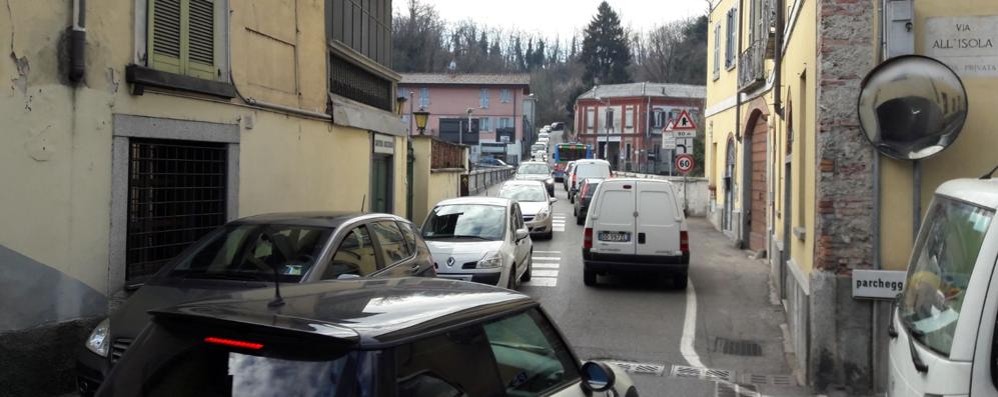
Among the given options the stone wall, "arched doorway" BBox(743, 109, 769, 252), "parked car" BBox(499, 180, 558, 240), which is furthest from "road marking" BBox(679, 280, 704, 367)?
"parked car" BBox(499, 180, 558, 240)

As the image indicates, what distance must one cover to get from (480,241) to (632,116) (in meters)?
63.6

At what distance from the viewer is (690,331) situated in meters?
10.6

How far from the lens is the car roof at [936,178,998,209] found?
137 inches

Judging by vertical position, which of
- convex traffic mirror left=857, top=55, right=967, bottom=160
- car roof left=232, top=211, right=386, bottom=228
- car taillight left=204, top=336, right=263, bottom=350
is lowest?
car taillight left=204, top=336, right=263, bottom=350

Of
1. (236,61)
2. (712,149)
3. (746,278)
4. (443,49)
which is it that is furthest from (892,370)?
(443,49)

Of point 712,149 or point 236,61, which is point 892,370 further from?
point 712,149

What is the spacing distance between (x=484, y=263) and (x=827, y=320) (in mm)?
5357

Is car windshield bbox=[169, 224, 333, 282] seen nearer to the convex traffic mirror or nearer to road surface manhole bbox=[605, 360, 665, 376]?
road surface manhole bbox=[605, 360, 665, 376]

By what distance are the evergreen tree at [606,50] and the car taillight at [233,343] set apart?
91.5 meters

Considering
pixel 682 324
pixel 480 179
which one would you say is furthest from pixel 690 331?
pixel 480 179

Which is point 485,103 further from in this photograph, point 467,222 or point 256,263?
point 256,263

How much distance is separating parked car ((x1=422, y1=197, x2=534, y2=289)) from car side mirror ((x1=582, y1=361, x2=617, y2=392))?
7383mm

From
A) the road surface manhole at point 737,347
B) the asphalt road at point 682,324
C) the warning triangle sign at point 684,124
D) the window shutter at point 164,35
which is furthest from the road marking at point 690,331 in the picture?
the warning triangle sign at point 684,124

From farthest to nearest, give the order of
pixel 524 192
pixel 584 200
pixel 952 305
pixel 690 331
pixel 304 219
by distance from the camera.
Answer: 1. pixel 584 200
2. pixel 524 192
3. pixel 690 331
4. pixel 304 219
5. pixel 952 305
